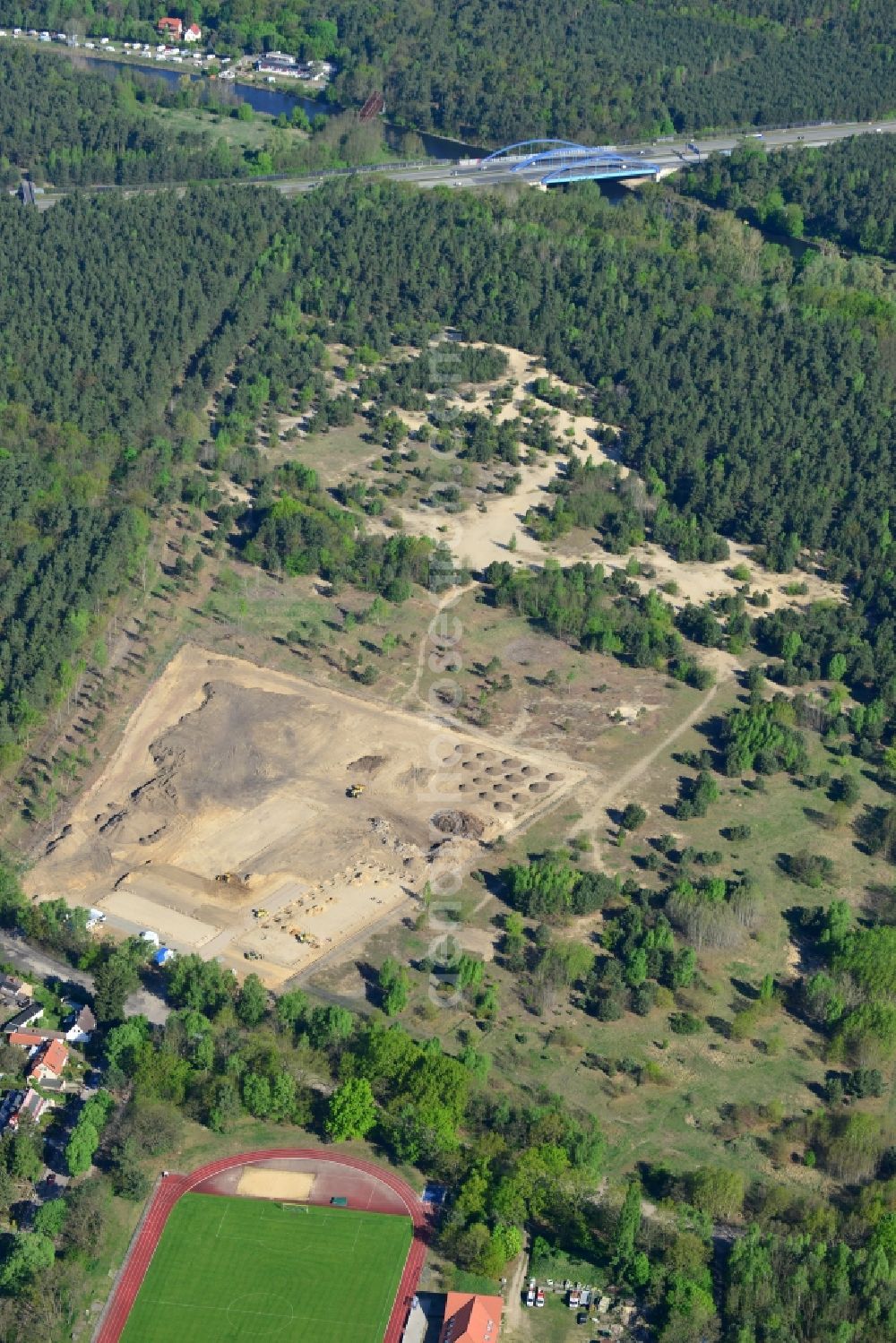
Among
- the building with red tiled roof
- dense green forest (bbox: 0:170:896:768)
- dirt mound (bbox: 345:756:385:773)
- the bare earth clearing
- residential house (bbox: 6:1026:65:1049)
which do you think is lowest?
the building with red tiled roof

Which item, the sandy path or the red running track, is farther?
the sandy path

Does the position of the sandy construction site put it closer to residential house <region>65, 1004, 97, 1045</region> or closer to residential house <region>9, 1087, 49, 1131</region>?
residential house <region>65, 1004, 97, 1045</region>

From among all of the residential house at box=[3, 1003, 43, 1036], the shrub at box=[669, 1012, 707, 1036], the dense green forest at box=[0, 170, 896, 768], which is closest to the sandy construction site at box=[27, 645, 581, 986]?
the residential house at box=[3, 1003, 43, 1036]

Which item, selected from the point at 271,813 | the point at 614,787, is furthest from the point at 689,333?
the point at 271,813

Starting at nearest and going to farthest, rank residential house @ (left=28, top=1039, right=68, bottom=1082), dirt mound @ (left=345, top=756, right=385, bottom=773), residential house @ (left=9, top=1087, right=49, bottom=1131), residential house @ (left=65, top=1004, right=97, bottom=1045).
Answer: residential house @ (left=9, top=1087, right=49, bottom=1131), residential house @ (left=28, top=1039, right=68, bottom=1082), residential house @ (left=65, top=1004, right=97, bottom=1045), dirt mound @ (left=345, top=756, right=385, bottom=773)

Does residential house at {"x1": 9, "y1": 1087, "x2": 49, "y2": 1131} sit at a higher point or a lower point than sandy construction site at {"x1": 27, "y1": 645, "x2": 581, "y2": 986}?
lower

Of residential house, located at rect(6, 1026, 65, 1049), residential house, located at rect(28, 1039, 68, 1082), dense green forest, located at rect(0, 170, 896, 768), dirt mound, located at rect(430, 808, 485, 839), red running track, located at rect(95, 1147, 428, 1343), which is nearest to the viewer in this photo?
red running track, located at rect(95, 1147, 428, 1343)

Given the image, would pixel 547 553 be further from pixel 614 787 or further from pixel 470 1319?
pixel 470 1319

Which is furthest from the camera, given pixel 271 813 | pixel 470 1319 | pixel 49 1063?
pixel 271 813
